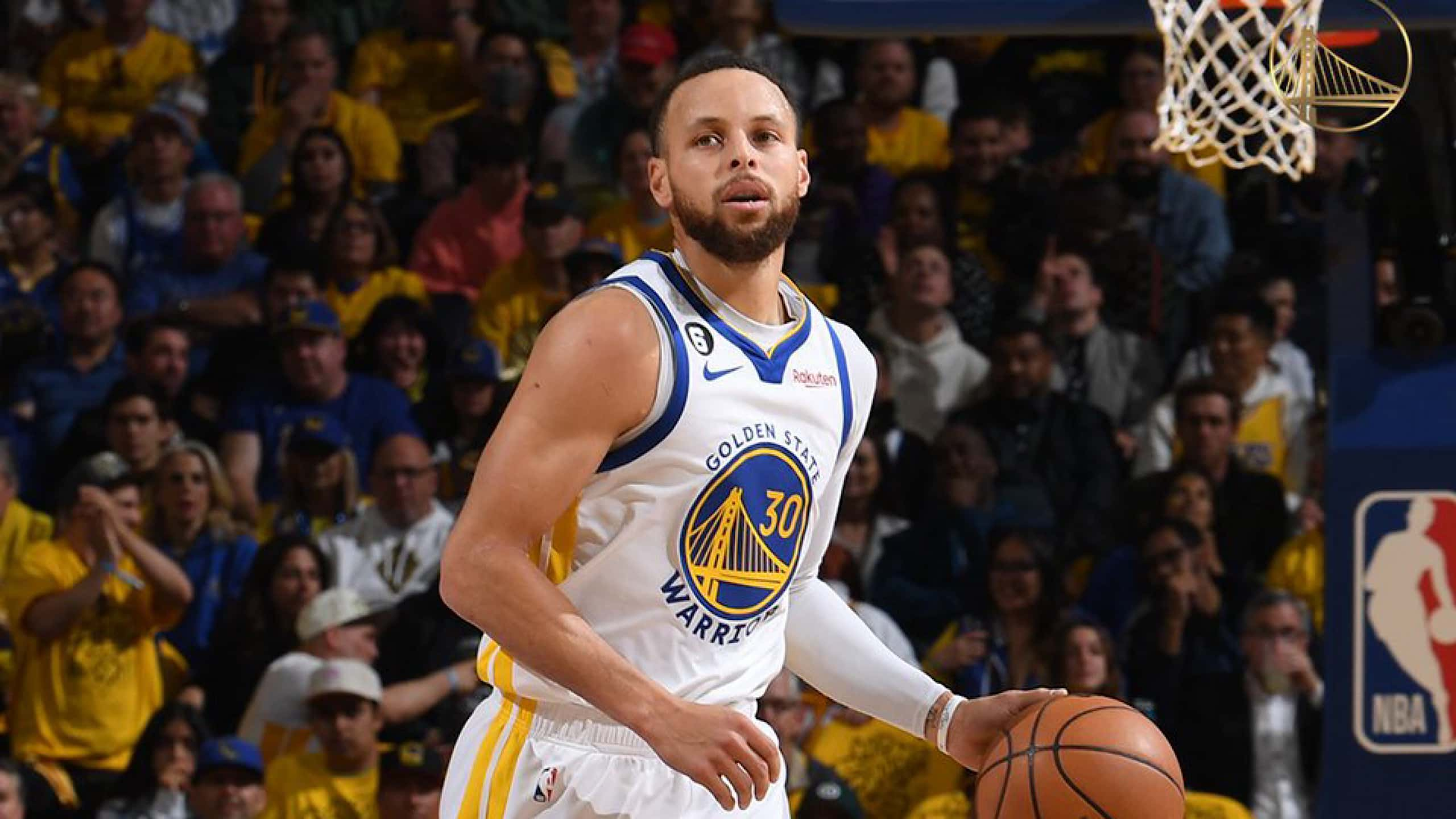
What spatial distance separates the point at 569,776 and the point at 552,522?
0.45m

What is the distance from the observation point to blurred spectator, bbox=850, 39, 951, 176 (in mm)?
9789

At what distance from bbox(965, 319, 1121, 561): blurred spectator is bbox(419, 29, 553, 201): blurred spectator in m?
2.68

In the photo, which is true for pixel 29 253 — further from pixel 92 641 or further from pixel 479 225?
pixel 92 641

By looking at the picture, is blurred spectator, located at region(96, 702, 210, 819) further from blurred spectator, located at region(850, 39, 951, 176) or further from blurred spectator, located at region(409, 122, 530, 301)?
blurred spectator, located at region(850, 39, 951, 176)

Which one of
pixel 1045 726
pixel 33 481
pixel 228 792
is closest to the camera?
pixel 1045 726

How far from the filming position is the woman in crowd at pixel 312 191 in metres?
9.54

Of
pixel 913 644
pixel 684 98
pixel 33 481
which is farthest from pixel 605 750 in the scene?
pixel 33 481

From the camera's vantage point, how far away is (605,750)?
3586mm

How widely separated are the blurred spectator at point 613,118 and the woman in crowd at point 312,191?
0.95 metres

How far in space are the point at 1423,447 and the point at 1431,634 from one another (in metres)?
0.48

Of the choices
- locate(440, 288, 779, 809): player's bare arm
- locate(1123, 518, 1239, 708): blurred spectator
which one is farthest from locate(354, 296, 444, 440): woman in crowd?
locate(440, 288, 779, 809): player's bare arm

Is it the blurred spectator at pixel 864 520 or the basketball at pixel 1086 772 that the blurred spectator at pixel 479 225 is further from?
the basketball at pixel 1086 772

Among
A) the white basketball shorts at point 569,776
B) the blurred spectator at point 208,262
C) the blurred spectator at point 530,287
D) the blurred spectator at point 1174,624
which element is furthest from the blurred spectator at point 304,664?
the white basketball shorts at point 569,776

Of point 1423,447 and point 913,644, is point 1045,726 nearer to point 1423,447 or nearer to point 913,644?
point 1423,447
